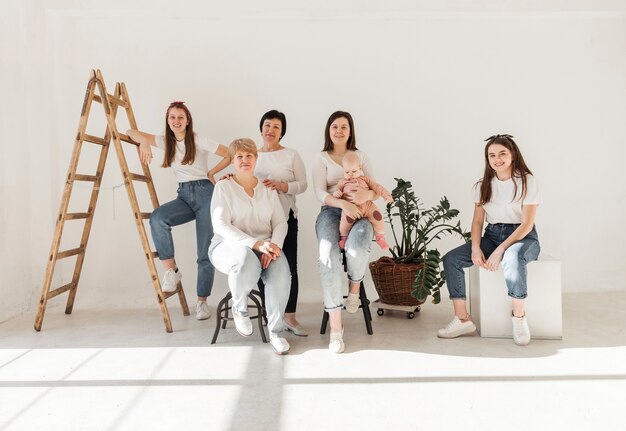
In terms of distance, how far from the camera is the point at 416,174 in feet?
13.7

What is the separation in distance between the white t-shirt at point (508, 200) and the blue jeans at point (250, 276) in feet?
4.43

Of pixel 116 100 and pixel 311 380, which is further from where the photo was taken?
pixel 116 100

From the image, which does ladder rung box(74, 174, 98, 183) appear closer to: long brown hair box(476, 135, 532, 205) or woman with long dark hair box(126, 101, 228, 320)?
woman with long dark hair box(126, 101, 228, 320)

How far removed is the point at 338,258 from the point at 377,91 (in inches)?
73.4

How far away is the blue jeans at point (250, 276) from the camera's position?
2.69 m

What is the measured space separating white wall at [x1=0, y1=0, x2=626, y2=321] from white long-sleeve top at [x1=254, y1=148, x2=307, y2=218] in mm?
867

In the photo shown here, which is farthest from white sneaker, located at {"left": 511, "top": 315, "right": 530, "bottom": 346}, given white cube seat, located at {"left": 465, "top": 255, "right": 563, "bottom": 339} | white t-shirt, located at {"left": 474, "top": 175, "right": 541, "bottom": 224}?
white t-shirt, located at {"left": 474, "top": 175, "right": 541, "bottom": 224}

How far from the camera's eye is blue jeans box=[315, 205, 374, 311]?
282 cm

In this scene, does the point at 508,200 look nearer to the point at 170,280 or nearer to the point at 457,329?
the point at 457,329

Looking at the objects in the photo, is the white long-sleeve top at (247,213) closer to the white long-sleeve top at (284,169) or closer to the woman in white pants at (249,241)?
the woman in white pants at (249,241)

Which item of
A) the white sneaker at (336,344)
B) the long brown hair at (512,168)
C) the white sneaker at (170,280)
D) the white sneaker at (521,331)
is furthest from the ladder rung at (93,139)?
the white sneaker at (521,331)

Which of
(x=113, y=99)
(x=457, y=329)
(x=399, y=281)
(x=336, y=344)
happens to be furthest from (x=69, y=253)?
(x=457, y=329)

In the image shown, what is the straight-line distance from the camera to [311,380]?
2289 millimetres

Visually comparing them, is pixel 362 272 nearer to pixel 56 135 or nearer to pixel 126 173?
pixel 126 173
